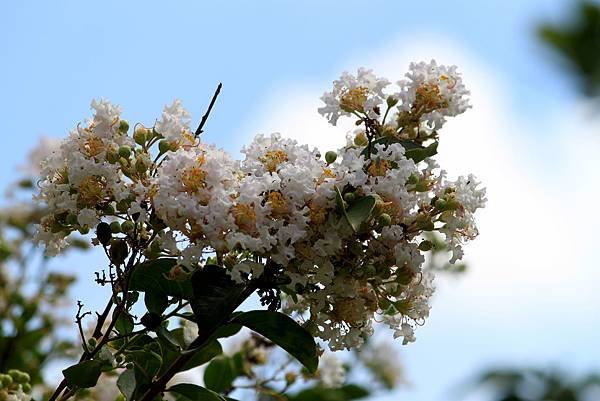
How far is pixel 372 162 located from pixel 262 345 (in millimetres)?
1466

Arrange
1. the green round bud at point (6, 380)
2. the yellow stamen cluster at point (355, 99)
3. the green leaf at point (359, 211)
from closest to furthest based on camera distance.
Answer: the green leaf at point (359, 211) < the yellow stamen cluster at point (355, 99) < the green round bud at point (6, 380)

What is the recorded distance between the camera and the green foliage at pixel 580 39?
30.8ft

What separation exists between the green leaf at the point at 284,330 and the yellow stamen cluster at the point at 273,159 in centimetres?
24

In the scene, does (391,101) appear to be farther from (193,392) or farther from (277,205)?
(193,392)

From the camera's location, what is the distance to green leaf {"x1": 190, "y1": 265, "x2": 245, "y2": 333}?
1.48 m

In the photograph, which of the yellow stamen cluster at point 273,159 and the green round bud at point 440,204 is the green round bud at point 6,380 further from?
the green round bud at point 440,204

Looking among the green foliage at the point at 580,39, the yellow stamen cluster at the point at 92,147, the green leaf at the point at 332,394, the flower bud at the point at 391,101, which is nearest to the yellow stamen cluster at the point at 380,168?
the flower bud at the point at 391,101

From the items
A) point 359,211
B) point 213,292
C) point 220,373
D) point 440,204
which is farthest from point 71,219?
point 220,373

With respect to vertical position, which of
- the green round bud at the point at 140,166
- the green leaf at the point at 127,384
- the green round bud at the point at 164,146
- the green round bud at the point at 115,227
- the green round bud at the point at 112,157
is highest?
the green round bud at the point at 164,146

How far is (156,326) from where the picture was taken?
154cm

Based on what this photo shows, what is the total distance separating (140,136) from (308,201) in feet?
1.13

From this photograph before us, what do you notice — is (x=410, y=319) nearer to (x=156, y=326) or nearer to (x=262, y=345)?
(x=156, y=326)

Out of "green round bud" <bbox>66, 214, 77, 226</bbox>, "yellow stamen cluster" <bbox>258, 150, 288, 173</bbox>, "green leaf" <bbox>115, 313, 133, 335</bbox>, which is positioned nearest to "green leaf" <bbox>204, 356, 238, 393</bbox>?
"green leaf" <bbox>115, 313, 133, 335</bbox>

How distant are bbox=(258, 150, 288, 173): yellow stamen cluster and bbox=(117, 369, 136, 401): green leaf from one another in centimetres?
46
